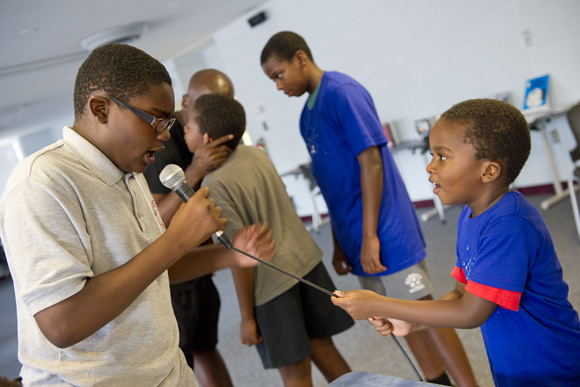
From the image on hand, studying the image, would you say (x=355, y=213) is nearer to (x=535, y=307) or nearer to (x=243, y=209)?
(x=243, y=209)

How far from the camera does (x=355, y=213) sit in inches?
70.1

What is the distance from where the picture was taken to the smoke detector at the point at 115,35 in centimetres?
546

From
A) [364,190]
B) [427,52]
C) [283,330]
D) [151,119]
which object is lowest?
[283,330]

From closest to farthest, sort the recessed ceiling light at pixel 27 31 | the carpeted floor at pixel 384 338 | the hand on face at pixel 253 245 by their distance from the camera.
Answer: the hand on face at pixel 253 245 < the carpeted floor at pixel 384 338 < the recessed ceiling light at pixel 27 31

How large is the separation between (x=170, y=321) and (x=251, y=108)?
590 centimetres

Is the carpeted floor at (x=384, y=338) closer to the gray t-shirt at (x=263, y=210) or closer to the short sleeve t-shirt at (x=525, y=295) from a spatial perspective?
the gray t-shirt at (x=263, y=210)

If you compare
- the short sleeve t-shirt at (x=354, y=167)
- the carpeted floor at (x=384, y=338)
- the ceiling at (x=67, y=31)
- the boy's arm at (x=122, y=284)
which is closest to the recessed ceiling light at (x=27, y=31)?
the ceiling at (x=67, y=31)

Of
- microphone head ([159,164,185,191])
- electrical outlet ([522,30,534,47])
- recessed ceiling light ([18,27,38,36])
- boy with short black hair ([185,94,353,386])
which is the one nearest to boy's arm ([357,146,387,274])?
boy with short black hair ([185,94,353,386])

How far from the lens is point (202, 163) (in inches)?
62.9

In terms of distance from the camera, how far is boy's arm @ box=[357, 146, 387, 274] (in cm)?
166

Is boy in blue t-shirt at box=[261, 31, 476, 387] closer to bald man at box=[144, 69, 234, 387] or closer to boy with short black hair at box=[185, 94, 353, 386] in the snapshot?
boy with short black hair at box=[185, 94, 353, 386]

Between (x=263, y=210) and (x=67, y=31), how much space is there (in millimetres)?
4581

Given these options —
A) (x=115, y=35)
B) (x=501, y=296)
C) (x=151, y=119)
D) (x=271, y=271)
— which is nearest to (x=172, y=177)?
(x=151, y=119)

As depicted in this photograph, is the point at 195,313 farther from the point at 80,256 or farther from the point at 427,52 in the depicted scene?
the point at 427,52
